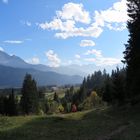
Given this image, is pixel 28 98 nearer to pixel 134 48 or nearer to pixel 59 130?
pixel 134 48

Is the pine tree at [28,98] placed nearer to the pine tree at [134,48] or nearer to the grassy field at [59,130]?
the pine tree at [134,48]

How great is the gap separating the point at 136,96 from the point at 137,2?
19.5 m

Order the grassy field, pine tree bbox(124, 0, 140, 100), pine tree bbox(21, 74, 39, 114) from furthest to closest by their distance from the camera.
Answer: pine tree bbox(21, 74, 39, 114), pine tree bbox(124, 0, 140, 100), the grassy field

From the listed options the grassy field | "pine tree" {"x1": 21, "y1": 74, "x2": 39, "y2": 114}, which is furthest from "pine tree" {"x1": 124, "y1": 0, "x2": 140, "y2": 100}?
"pine tree" {"x1": 21, "y1": 74, "x2": 39, "y2": 114}

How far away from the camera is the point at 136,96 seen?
2653 inches

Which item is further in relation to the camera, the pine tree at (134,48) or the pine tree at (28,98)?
the pine tree at (28,98)

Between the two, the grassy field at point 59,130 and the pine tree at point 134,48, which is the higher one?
the pine tree at point 134,48

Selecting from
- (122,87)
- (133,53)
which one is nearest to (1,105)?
(122,87)

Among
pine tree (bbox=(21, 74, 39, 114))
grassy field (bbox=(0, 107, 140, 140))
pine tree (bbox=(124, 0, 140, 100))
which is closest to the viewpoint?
grassy field (bbox=(0, 107, 140, 140))

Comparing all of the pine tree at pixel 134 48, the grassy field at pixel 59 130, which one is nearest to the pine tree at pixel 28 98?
the pine tree at pixel 134 48

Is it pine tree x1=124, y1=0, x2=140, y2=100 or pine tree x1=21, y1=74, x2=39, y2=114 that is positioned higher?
pine tree x1=124, y1=0, x2=140, y2=100

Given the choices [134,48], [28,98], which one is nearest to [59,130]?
[134,48]

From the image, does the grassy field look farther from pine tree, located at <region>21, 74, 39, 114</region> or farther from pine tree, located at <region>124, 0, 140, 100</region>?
pine tree, located at <region>21, 74, 39, 114</region>

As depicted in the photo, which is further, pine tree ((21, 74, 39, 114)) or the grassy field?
pine tree ((21, 74, 39, 114))
